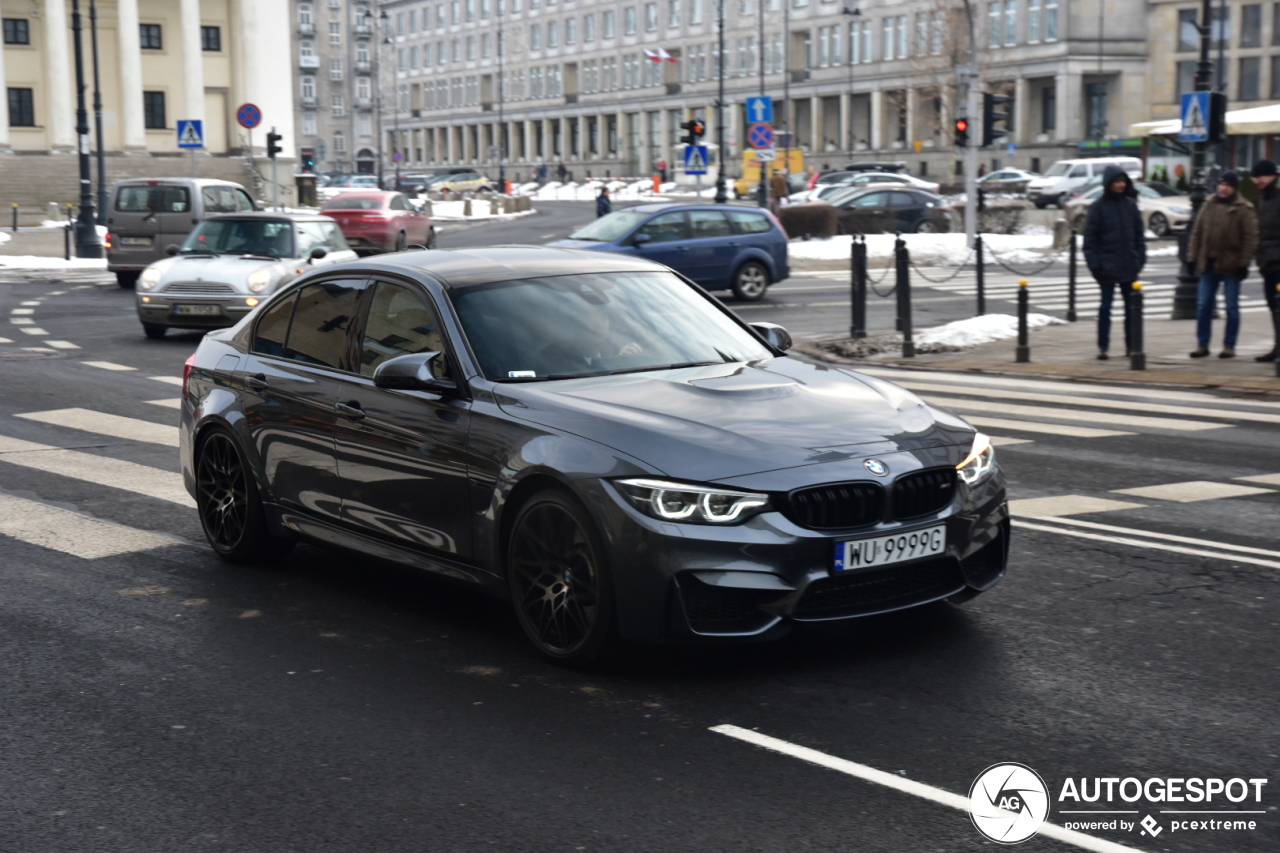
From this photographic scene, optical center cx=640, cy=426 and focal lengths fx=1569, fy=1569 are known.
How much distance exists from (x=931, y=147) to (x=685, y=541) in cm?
9921

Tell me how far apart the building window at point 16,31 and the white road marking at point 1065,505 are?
244 feet

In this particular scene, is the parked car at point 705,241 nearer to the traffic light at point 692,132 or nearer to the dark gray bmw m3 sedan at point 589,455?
the traffic light at point 692,132

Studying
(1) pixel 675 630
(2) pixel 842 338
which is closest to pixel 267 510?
(1) pixel 675 630

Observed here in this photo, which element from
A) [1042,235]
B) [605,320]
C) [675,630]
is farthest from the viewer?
[1042,235]

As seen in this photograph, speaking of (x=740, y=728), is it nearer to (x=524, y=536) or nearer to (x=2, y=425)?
(x=524, y=536)

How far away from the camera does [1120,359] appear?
16266mm

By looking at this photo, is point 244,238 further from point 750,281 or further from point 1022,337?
point 1022,337

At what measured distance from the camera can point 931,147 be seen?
101 m

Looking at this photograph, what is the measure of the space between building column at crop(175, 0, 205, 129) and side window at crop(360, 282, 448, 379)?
7043 cm

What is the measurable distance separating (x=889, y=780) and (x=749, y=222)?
22.7m

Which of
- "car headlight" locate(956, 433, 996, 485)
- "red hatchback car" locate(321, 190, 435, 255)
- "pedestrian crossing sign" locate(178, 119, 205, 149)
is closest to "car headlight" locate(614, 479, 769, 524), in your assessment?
"car headlight" locate(956, 433, 996, 485)

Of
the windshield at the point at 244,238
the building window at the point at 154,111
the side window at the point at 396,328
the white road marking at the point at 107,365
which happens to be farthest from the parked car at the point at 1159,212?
the building window at the point at 154,111

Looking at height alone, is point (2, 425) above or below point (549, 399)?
below

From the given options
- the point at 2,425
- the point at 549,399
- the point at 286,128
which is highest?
the point at 286,128
